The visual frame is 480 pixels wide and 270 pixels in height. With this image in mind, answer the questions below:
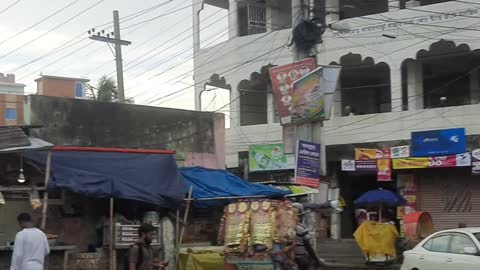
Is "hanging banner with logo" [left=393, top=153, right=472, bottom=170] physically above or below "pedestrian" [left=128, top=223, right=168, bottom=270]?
above

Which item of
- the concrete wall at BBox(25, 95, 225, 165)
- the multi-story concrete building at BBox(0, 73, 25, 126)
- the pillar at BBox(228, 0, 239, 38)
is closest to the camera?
the multi-story concrete building at BBox(0, 73, 25, 126)

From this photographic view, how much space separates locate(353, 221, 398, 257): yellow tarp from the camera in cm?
2011

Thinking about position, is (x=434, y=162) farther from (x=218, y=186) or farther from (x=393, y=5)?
(x=218, y=186)

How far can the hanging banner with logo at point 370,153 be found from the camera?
2647 cm

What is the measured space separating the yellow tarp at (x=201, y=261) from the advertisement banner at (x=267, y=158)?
14.9 metres

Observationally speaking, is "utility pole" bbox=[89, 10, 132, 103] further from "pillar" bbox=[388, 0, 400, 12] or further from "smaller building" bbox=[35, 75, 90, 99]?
"pillar" bbox=[388, 0, 400, 12]

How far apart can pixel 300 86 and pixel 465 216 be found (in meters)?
13.4

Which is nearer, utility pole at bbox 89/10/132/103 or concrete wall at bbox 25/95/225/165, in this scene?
concrete wall at bbox 25/95/225/165

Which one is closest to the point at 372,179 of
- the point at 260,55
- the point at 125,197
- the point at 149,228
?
the point at 260,55

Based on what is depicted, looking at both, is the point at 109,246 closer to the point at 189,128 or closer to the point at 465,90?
the point at 189,128

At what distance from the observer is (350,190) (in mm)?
30969

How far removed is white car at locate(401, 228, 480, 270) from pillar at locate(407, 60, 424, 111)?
1492cm

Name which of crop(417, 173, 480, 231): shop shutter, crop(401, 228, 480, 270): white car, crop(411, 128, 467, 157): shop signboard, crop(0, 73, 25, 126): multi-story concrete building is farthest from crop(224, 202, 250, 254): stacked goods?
crop(417, 173, 480, 231): shop shutter

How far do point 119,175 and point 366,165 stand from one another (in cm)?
1570
